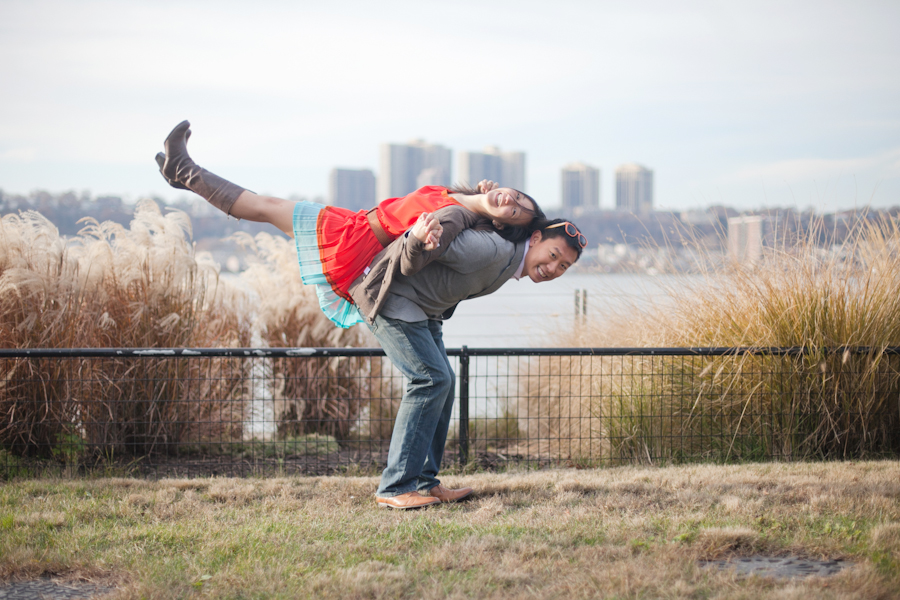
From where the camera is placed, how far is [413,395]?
124 inches

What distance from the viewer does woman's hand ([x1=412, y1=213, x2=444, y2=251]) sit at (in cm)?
268

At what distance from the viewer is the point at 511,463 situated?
448 centimetres

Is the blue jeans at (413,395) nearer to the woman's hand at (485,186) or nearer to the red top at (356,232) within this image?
the red top at (356,232)

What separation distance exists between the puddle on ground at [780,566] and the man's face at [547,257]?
1324mm

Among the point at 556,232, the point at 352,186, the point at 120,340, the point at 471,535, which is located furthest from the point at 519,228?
the point at 352,186

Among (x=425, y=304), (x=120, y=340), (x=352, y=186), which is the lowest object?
(x=120, y=340)

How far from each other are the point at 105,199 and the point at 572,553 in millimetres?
7288

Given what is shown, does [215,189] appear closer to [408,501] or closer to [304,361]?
[408,501]

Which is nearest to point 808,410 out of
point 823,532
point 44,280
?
point 823,532

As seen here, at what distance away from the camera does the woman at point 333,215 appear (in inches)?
120

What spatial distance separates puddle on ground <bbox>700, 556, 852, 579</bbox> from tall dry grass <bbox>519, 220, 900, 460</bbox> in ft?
5.69

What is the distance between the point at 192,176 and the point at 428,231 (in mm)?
1163

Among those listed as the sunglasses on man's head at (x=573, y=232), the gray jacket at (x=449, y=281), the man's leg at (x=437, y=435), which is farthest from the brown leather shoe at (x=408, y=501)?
the sunglasses on man's head at (x=573, y=232)

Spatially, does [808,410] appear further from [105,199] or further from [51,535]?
[105,199]
